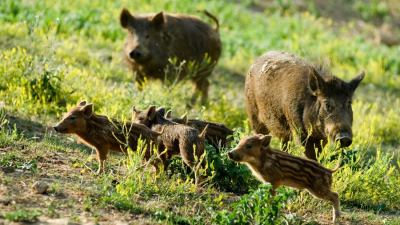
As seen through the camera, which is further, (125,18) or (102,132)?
(125,18)

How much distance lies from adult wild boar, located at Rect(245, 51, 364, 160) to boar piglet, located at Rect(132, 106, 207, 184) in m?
1.49

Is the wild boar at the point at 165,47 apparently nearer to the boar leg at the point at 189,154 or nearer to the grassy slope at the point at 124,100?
the grassy slope at the point at 124,100

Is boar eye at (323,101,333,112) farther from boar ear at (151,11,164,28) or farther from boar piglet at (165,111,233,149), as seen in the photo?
boar ear at (151,11,164,28)

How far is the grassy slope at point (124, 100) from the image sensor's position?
9.16 metres

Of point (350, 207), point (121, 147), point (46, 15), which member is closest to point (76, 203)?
point (121, 147)

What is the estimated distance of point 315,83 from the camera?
11.4m

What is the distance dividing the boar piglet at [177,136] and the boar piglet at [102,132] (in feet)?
0.49

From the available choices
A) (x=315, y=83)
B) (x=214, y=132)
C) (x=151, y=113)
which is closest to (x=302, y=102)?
(x=315, y=83)

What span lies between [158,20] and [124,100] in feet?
→ 8.40

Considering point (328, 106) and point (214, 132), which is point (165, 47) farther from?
point (328, 106)

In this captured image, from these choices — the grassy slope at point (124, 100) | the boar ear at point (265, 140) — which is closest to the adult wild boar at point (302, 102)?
the grassy slope at point (124, 100)

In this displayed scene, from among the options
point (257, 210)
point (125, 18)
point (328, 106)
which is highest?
point (125, 18)

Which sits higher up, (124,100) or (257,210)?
(257,210)

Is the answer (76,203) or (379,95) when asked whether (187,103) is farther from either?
(76,203)
